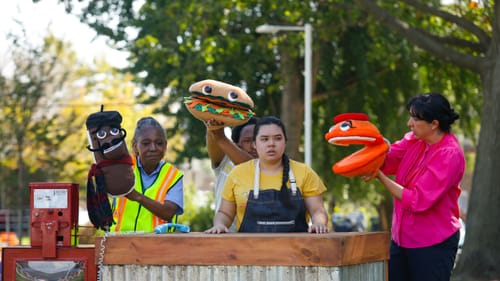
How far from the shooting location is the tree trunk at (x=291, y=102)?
851 inches

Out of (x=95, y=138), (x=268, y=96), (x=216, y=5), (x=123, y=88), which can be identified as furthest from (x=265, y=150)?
(x=123, y=88)

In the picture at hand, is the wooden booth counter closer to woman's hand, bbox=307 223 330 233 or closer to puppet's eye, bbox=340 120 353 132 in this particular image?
woman's hand, bbox=307 223 330 233

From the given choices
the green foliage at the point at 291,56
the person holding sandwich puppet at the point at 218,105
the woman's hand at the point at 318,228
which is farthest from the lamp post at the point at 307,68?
the woman's hand at the point at 318,228

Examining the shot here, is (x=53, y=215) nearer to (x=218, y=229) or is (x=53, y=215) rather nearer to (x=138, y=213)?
(x=138, y=213)

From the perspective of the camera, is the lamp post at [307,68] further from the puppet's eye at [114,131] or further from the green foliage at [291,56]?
the puppet's eye at [114,131]

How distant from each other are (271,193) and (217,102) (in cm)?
75

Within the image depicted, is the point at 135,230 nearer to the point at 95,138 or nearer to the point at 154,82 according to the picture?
the point at 95,138

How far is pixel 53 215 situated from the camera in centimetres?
628

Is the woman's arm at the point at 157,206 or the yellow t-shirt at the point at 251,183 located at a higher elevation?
the yellow t-shirt at the point at 251,183

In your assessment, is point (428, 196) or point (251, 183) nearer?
point (251, 183)

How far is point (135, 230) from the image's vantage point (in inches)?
270

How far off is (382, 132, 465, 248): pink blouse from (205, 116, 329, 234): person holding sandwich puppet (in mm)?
650

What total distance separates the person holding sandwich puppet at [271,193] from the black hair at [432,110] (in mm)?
800

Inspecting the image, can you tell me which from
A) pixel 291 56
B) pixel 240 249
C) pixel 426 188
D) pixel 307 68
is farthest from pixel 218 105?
pixel 291 56
